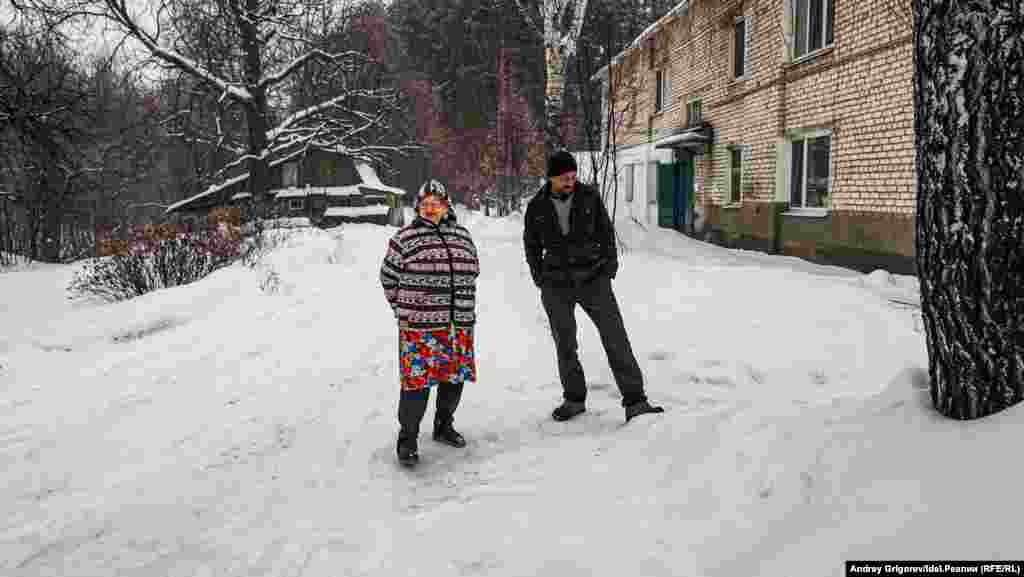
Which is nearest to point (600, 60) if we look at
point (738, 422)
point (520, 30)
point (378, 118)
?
point (520, 30)

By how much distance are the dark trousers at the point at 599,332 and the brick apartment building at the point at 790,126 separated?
234 inches

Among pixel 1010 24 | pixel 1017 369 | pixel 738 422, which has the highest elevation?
pixel 1010 24

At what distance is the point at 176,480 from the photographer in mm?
Result: 3588

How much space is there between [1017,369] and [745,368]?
3.25m

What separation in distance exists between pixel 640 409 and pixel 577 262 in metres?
1.00

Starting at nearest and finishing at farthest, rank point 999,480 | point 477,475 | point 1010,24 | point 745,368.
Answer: point 999,480 < point 1010,24 < point 477,475 < point 745,368

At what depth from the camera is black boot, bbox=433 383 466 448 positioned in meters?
3.99

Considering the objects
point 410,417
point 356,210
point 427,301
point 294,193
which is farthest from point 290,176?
point 410,417

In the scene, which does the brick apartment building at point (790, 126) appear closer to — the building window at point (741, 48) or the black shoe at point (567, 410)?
the building window at point (741, 48)

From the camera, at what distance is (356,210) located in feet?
108

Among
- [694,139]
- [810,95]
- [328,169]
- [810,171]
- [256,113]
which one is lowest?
[810,171]

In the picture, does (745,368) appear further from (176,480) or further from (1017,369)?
(176,480)

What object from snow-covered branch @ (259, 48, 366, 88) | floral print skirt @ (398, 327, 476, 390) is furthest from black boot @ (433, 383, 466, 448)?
snow-covered branch @ (259, 48, 366, 88)

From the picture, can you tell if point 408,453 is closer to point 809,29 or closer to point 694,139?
point 809,29
